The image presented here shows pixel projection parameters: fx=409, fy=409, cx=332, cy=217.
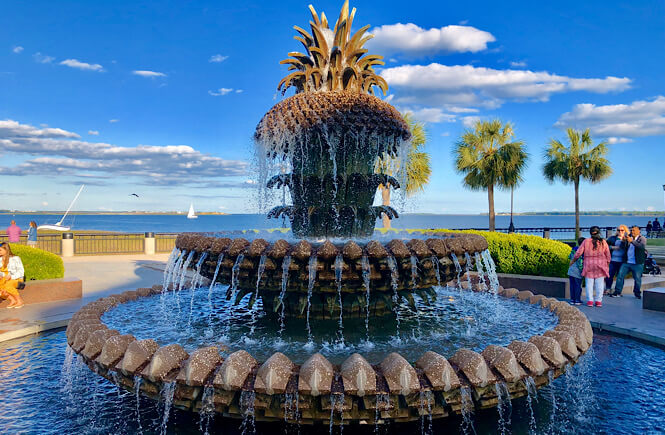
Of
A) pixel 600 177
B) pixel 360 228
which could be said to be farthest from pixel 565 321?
pixel 600 177

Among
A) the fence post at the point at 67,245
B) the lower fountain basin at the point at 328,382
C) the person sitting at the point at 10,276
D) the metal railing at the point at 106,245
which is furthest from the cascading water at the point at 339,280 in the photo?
the fence post at the point at 67,245

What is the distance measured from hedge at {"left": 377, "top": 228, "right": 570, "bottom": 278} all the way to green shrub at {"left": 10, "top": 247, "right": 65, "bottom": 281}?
9.54 m

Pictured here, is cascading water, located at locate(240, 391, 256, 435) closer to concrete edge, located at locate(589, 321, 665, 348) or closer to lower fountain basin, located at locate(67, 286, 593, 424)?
lower fountain basin, located at locate(67, 286, 593, 424)

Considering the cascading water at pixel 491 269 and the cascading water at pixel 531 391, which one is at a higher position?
the cascading water at pixel 491 269

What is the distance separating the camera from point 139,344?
4051 mm

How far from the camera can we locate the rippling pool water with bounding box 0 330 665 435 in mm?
4129

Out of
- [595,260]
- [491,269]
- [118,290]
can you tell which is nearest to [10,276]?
[118,290]

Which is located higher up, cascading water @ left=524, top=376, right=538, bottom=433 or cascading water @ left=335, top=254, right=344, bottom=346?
cascading water @ left=335, top=254, right=344, bottom=346

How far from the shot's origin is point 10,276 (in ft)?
32.7

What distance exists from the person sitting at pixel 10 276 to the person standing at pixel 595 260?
13.9 meters

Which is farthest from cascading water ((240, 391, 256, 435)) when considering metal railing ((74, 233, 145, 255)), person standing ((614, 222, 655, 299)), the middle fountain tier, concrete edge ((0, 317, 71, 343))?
metal railing ((74, 233, 145, 255))

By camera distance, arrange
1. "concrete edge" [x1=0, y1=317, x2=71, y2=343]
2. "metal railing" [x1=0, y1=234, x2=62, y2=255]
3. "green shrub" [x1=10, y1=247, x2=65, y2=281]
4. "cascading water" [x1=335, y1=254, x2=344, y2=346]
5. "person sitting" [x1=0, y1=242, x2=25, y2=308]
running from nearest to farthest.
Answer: "cascading water" [x1=335, y1=254, x2=344, y2=346], "concrete edge" [x1=0, y1=317, x2=71, y2=343], "person sitting" [x1=0, y1=242, x2=25, y2=308], "green shrub" [x1=10, y1=247, x2=65, y2=281], "metal railing" [x1=0, y1=234, x2=62, y2=255]

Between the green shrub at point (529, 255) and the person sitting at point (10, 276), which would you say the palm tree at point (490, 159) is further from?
the person sitting at point (10, 276)

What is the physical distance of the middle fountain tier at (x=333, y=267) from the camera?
4.72 m
